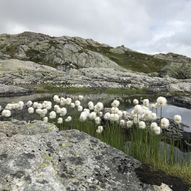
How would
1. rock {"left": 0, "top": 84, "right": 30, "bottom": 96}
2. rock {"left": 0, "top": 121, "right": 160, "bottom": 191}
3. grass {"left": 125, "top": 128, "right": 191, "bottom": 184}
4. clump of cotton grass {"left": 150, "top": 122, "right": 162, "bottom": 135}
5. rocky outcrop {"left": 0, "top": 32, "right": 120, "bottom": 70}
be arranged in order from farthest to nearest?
rocky outcrop {"left": 0, "top": 32, "right": 120, "bottom": 70}, rock {"left": 0, "top": 84, "right": 30, "bottom": 96}, clump of cotton grass {"left": 150, "top": 122, "right": 162, "bottom": 135}, grass {"left": 125, "top": 128, "right": 191, "bottom": 184}, rock {"left": 0, "top": 121, "right": 160, "bottom": 191}

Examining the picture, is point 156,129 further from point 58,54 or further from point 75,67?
point 58,54

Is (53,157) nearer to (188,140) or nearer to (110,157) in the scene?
(110,157)

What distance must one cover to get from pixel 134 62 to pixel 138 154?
15873 cm

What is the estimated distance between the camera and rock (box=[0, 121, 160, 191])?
7422 millimetres

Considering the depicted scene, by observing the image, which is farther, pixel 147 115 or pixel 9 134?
pixel 147 115

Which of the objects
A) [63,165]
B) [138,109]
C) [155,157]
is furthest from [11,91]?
[63,165]

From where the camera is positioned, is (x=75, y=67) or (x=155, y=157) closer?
(x=155, y=157)

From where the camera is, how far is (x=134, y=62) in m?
169

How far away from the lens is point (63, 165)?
26.9ft

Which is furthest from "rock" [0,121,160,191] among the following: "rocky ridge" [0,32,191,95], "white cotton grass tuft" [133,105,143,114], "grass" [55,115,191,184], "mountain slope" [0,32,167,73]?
"mountain slope" [0,32,167,73]

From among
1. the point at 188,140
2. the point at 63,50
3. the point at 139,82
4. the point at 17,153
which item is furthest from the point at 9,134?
the point at 63,50

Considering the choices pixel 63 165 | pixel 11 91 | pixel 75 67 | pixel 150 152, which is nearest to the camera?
pixel 63 165

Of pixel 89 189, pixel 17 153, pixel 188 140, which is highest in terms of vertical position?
pixel 17 153

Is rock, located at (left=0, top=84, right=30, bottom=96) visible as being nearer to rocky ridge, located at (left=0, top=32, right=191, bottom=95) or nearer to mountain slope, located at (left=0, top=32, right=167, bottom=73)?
rocky ridge, located at (left=0, top=32, right=191, bottom=95)
